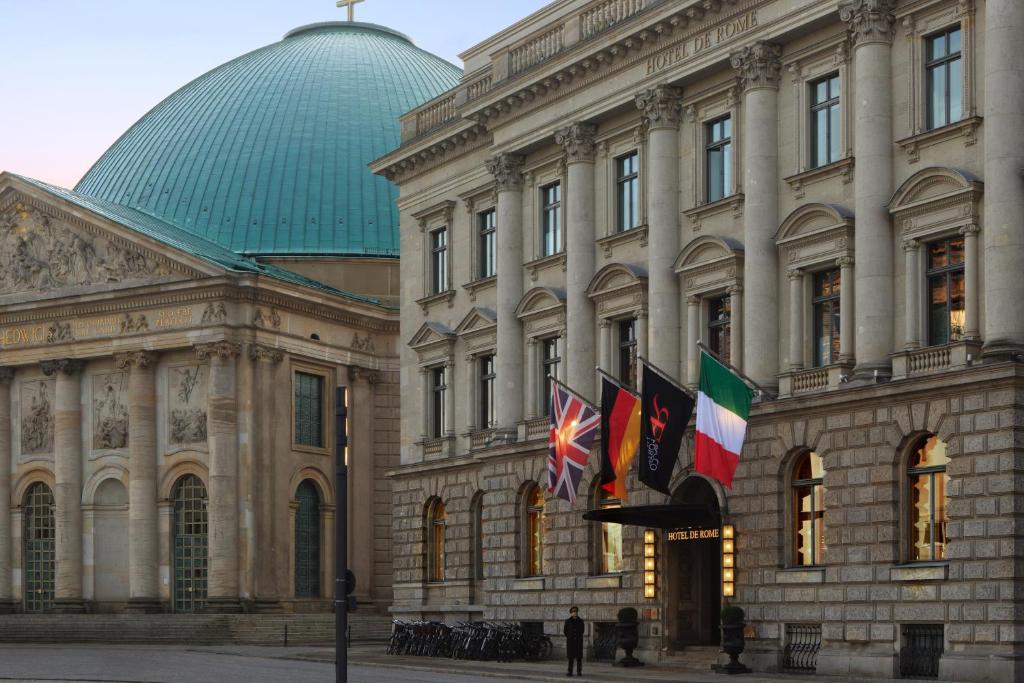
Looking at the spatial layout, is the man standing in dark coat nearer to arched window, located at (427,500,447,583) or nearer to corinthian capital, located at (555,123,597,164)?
corinthian capital, located at (555,123,597,164)

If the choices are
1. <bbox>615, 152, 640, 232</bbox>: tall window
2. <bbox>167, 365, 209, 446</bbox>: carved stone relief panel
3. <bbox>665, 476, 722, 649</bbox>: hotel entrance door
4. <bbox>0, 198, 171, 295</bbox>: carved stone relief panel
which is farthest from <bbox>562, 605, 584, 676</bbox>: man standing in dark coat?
<bbox>0, 198, 171, 295</bbox>: carved stone relief panel

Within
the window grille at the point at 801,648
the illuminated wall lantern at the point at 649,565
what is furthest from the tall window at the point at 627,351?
the window grille at the point at 801,648

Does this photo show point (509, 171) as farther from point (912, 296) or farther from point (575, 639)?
point (912, 296)

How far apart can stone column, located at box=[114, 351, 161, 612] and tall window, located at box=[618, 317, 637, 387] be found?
92.3ft

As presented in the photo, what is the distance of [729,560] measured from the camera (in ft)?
141

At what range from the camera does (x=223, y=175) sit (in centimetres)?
8419

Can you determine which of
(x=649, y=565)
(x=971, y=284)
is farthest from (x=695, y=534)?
(x=971, y=284)

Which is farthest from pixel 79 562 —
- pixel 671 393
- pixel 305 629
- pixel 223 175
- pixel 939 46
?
pixel 939 46

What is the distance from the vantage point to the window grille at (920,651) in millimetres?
37250

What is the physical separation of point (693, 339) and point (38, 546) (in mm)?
39181

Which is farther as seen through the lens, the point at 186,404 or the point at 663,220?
the point at 186,404

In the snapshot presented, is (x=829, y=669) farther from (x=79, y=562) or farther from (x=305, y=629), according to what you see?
(x=79, y=562)

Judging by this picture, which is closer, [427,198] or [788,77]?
[788,77]

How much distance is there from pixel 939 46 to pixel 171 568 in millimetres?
42498
